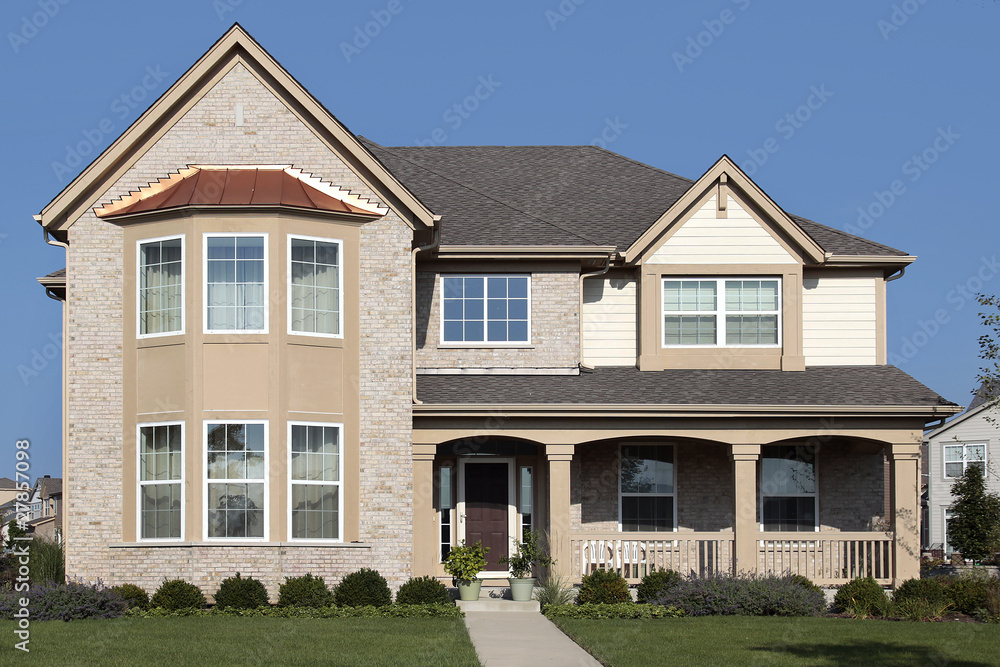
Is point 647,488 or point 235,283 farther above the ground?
point 235,283

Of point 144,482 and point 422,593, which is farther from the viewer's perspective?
point 144,482

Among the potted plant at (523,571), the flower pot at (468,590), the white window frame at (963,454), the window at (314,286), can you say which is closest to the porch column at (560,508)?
the potted plant at (523,571)

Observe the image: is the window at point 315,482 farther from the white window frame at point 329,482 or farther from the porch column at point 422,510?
the porch column at point 422,510

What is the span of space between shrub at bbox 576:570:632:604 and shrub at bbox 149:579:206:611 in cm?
614

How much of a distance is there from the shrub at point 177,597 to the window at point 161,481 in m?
0.89

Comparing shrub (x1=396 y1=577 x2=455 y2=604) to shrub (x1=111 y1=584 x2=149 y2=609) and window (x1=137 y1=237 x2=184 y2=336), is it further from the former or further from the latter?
window (x1=137 y1=237 x2=184 y2=336)

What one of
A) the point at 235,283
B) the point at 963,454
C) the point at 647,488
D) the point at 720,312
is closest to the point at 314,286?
the point at 235,283

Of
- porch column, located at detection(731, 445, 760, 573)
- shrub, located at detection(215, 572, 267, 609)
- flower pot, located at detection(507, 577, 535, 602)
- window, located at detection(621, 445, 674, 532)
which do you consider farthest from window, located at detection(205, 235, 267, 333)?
porch column, located at detection(731, 445, 760, 573)

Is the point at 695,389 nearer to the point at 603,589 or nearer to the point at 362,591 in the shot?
the point at 603,589

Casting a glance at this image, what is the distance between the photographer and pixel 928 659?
13703mm

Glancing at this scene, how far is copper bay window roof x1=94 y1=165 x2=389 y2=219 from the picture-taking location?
18.7 metres

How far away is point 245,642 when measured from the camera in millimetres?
14531

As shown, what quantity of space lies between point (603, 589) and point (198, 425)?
7065 mm

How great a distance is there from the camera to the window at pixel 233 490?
18234 mm
